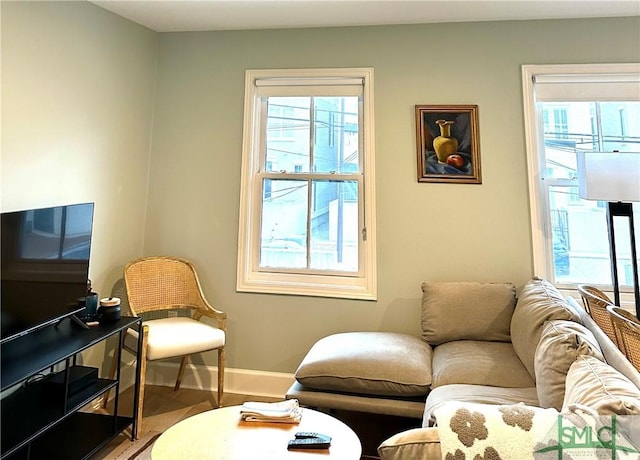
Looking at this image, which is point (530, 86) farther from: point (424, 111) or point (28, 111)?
point (28, 111)

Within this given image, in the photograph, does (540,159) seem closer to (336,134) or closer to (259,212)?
(336,134)

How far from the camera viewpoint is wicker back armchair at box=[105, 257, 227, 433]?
228 cm

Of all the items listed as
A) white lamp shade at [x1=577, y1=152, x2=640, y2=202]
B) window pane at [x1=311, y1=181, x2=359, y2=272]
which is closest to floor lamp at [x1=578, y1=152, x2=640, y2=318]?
white lamp shade at [x1=577, y1=152, x2=640, y2=202]

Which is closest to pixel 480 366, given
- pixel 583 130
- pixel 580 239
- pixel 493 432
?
pixel 493 432

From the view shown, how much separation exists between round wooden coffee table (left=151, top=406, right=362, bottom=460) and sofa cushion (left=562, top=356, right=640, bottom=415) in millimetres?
725

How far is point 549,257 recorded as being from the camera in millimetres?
2582

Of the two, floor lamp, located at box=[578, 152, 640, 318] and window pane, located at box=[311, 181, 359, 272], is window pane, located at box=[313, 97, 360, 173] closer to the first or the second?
window pane, located at box=[311, 181, 359, 272]

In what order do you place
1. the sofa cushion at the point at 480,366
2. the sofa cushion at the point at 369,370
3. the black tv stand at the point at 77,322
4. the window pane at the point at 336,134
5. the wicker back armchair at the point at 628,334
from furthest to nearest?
1. the window pane at the point at 336,134
2. the black tv stand at the point at 77,322
3. the sofa cushion at the point at 369,370
4. the sofa cushion at the point at 480,366
5. the wicker back armchair at the point at 628,334

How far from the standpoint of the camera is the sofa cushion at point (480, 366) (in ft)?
5.90

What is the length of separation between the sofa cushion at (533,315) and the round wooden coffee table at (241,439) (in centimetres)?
97

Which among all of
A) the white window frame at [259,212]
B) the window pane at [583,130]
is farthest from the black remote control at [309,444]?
the window pane at [583,130]

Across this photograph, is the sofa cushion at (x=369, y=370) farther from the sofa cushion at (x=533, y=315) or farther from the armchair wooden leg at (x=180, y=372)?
the armchair wooden leg at (x=180, y=372)

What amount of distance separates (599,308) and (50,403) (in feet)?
8.58

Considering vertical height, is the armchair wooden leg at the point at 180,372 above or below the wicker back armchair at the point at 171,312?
below
